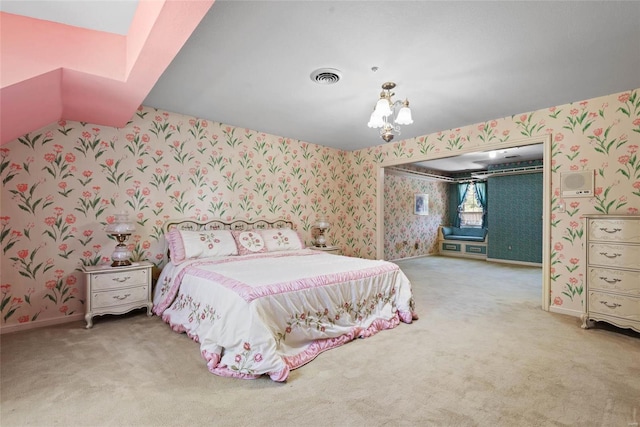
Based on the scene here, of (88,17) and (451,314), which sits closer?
(88,17)

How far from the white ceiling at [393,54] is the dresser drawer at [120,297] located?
2.11 meters

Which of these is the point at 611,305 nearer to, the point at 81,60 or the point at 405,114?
the point at 405,114

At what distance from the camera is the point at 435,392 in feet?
6.39

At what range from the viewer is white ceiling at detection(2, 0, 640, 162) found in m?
1.92

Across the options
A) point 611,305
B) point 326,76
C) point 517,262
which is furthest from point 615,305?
point 517,262

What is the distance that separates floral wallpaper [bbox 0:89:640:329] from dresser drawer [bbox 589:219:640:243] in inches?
18.8

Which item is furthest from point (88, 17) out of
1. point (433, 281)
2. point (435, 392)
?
point (433, 281)

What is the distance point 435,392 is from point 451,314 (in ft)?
5.61

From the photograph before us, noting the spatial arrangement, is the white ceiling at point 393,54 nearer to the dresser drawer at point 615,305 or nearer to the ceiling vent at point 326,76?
the ceiling vent at point 326,76

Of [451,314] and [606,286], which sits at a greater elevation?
[606,286]

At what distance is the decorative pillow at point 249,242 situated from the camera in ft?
13.1

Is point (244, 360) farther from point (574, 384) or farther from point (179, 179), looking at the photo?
point (179, 179)

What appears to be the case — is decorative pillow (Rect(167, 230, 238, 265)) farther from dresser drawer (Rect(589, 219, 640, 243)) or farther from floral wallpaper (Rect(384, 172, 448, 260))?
floral wallpaper (Rect(384, 172, 448, 260))

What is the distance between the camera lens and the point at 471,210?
9211 millimetres
